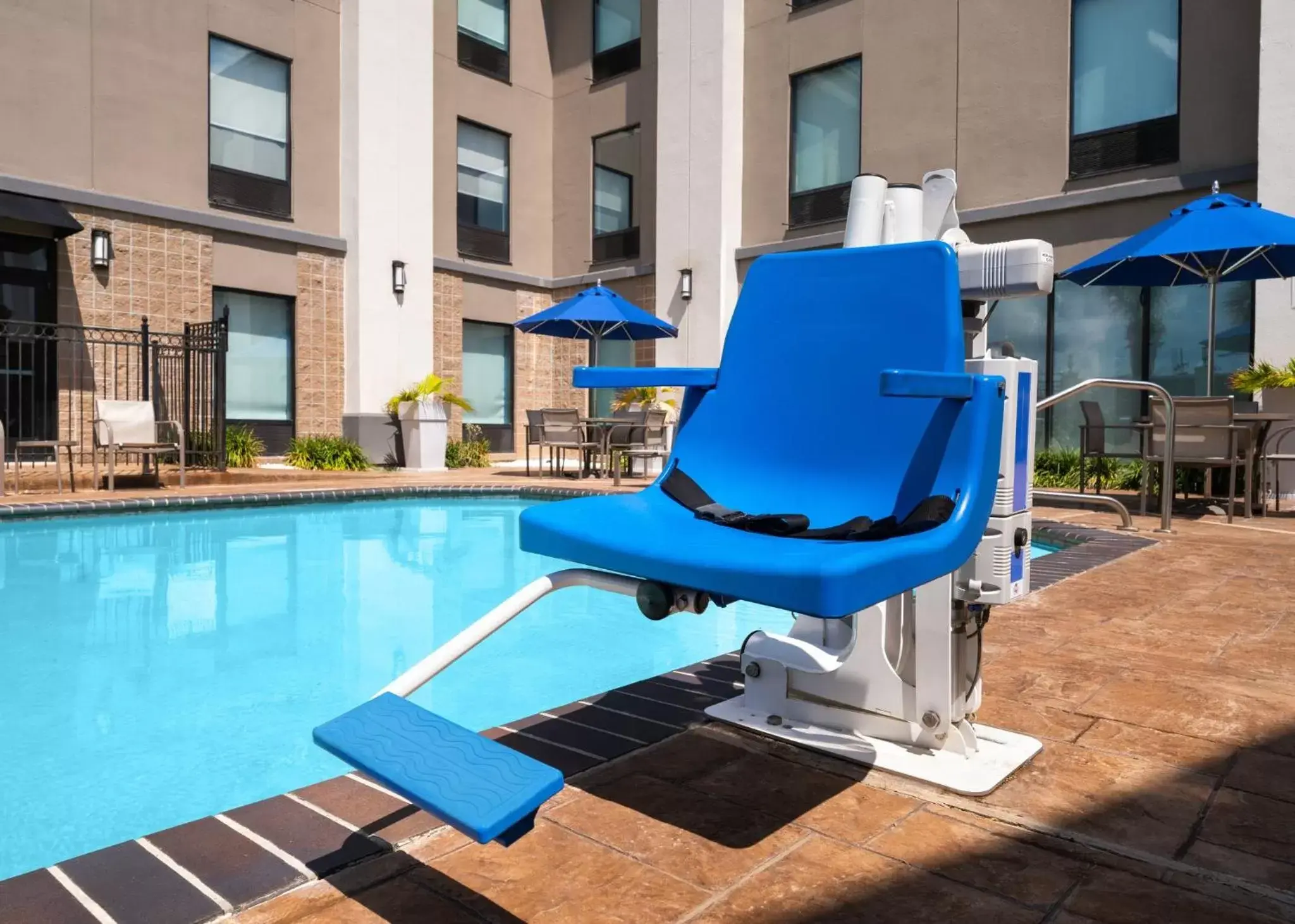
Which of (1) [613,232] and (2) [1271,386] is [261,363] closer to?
(1) [613,232]

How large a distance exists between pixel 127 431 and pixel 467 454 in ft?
15.8

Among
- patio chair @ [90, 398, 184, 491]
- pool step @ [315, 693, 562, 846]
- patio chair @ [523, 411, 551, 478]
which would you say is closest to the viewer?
pool step @ [315, 693, 562, 846]

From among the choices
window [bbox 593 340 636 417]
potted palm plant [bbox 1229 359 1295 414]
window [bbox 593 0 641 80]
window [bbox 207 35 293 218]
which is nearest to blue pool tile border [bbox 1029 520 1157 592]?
potted palm plant [bbox 1229 359 1295 414]

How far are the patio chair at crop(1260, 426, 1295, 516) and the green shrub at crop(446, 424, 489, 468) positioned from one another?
373 inches

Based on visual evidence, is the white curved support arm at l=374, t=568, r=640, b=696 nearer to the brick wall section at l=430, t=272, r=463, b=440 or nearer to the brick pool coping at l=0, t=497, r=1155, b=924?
the brick pool coping at l=0, t=497, r=1155, b=924

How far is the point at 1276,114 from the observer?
28.4 feet

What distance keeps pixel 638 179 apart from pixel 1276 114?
27.8ft

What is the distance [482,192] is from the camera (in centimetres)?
1472

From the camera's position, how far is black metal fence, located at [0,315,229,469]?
32.8 feet

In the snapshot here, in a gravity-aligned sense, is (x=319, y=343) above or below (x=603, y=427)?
above

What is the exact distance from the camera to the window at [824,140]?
1211 cm

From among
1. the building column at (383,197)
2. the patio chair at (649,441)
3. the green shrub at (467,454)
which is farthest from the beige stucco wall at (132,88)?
the patio chair at (649,441)

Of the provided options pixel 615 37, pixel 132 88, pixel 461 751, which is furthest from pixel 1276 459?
pixel 132 88

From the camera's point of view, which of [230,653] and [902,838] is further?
[230,653]
